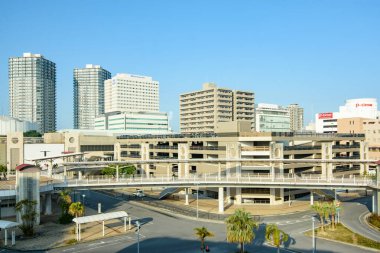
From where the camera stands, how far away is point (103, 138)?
6265 inches

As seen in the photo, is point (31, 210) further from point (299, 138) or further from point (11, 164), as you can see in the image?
point (11, 164)

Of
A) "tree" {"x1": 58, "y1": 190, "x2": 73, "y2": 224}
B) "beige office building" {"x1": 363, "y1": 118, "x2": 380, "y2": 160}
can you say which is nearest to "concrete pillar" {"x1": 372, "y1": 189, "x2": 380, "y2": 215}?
"tree" {"x1": 58, "y1": 190, "x2": 73, "y2": 224}

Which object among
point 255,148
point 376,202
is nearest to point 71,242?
point 255,148

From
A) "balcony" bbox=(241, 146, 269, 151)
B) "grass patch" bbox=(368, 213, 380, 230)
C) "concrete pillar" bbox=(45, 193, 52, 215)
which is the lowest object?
"grass patch" bbox=(368, 213, 380, 230)

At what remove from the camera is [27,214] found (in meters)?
57.4

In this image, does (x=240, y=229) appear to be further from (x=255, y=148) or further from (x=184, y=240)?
(x=255, y=148)

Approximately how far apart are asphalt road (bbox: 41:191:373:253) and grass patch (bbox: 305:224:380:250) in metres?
2.20

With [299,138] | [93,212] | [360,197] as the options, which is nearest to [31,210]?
[93,212]

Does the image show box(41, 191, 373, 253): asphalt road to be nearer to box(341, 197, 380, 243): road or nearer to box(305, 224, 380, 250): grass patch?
box(305, 224, 380, 250): grass patch

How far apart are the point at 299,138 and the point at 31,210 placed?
209 feet

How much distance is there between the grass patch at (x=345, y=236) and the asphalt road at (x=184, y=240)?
86.5 inches

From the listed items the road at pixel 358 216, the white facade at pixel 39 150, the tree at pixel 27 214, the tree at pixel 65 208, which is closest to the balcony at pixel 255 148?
the road at pixel 358 216

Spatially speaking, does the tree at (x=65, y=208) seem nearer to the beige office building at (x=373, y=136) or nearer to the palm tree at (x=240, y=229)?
the palm tree at (x=240, y=229)

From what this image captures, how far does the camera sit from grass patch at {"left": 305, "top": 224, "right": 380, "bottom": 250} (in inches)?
2023
